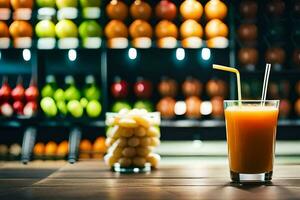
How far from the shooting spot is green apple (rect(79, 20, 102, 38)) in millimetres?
3619

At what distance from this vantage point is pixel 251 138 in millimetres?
1334

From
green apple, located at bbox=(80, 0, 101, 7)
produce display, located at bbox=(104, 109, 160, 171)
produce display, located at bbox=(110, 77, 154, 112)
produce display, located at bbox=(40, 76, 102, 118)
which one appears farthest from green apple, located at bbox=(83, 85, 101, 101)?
produce display, located at bbox=(104, 109, 160, 171)

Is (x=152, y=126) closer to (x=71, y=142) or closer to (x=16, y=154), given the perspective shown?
(x=71, y=142)

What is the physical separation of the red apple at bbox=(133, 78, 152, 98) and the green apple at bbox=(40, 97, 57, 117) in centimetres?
60

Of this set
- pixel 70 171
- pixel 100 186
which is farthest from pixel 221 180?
pixel 70 171

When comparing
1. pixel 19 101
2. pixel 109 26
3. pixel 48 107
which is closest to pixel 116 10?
pixel 109 26

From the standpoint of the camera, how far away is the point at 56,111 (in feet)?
12.1

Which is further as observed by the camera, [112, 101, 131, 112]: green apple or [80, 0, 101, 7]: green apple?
[112, 101, 131, 112]: green apple

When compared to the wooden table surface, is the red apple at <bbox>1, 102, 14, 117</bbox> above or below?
above

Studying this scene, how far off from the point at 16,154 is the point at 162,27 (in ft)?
4.42

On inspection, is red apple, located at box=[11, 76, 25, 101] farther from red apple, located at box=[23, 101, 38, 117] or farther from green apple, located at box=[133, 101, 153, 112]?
green apple, located at box=[133, 101, 153, 112]

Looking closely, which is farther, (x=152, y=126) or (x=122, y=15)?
(x=122, y=15)

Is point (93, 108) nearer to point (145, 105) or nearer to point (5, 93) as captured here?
point (145, 105)

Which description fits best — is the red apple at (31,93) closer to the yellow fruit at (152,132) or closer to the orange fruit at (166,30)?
the orange fruit at (166,30)
